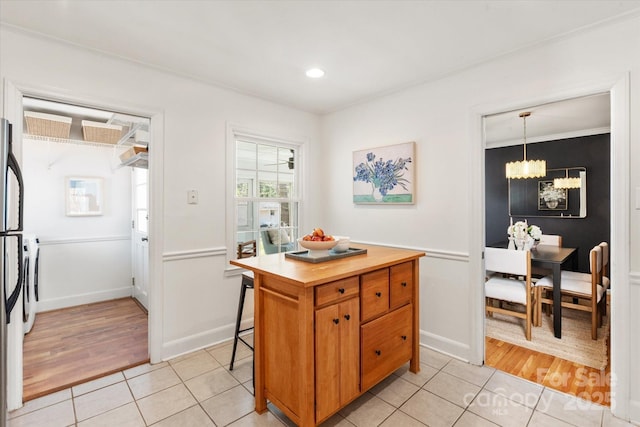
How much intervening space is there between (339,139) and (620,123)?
2330mm

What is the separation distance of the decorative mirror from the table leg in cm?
228

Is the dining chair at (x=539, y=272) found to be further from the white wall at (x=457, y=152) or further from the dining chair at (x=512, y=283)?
the white wall at (x=457, y=152)

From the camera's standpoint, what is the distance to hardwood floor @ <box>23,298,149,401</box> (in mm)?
2361

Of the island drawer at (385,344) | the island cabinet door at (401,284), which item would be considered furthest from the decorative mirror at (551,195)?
the island drawer at (385,344)

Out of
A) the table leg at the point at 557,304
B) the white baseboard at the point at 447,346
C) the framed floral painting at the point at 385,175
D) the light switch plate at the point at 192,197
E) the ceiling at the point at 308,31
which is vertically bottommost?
the white baseboard at the point at 447,346

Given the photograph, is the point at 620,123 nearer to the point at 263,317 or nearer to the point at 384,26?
the point at 384,26

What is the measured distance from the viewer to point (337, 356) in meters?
1.78

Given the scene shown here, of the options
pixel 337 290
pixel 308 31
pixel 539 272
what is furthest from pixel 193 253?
pixel 539 272

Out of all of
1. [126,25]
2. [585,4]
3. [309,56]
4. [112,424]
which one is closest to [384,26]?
[309,56]

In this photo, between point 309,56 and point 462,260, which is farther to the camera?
point 462,260

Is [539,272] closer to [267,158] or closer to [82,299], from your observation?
[267,158]

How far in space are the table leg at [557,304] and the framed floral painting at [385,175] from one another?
1.59 m

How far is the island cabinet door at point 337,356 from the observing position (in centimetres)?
169

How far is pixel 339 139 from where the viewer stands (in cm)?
358
